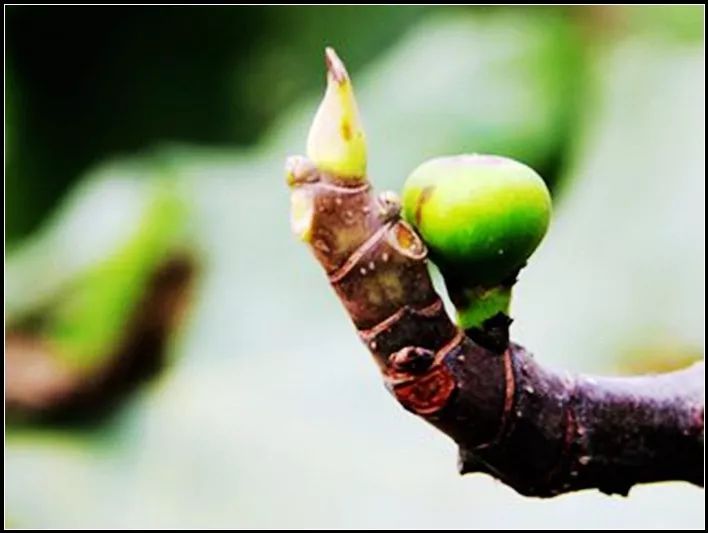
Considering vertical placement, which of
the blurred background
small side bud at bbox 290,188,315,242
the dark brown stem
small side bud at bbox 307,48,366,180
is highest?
small side bud at bbox 307,48,366,180

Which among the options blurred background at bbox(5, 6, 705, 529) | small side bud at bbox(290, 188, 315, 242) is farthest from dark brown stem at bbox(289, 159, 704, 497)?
blurred background at bbox(5, 6, 705, 529)

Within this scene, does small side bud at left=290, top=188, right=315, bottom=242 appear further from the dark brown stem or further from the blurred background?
the blurred background

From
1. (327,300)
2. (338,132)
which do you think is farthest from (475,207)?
(327,300)

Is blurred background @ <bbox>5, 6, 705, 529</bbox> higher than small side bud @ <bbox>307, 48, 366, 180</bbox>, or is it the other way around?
small side bud @ <bbox>307, 48, 366, 180</bbox>

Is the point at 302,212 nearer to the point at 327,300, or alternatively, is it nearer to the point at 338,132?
the point at 338,132

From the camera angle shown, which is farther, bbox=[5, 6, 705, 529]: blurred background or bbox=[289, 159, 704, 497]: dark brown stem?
bbox=[5, 6, 705, 529]: blurred background

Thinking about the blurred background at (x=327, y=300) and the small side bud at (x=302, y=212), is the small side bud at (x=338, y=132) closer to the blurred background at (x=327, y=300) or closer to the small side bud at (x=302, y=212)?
the small side bud at (x=302, y=212)

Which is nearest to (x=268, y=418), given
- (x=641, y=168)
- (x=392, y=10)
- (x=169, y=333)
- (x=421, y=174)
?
(x=169, y=333)

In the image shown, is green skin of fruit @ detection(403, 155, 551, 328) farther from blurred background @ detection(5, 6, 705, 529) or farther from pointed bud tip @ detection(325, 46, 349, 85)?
blurred background @ detection(5, 6, 705, 529)
